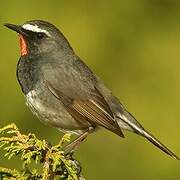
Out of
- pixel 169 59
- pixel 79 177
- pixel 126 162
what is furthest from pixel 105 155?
pixel 79 177

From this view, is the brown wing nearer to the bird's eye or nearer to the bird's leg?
the bird's leg

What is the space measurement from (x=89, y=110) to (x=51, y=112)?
47 cm

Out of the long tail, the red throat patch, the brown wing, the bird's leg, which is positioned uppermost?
the red throat patch

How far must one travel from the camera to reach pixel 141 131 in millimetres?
7930

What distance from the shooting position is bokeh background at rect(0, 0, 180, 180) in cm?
962

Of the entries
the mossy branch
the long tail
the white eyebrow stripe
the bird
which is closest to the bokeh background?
the long tail

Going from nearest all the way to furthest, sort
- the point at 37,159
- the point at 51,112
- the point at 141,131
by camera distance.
→ the point at 37,159 → the point at 51,112 → the point at 141,131

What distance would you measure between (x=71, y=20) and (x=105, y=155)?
2.10 metres

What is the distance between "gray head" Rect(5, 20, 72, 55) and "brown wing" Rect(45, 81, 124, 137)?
20.6 inches

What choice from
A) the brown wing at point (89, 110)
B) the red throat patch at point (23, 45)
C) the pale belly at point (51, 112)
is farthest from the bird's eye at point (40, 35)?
the pale belly at point (51, 112)

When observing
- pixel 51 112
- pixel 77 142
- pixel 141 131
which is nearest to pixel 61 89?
pixel 51 112

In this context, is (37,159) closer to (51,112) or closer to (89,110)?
(51,112)

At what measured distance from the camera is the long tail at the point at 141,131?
7852 mm

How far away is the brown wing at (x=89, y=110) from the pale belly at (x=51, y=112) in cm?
5
